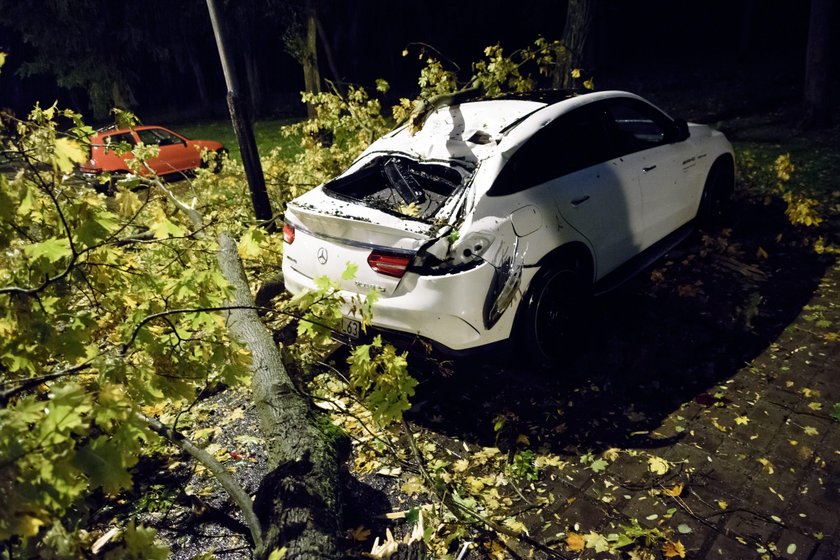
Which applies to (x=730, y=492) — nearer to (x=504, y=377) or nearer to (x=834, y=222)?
(x=504, y=377)

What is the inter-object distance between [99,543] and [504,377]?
2757 mm

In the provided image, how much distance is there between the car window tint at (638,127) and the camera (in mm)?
4695

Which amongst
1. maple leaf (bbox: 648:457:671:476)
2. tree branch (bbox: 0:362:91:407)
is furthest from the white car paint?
tree branch (bbox: 0:362:91:407)

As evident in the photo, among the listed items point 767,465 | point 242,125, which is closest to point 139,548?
point 767,465

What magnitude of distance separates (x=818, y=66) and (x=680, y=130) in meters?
6.84

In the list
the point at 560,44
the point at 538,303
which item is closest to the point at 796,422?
the point at 538,303

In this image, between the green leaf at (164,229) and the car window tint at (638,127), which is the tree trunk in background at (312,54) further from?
the green leaf at (164,229)

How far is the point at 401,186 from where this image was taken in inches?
164

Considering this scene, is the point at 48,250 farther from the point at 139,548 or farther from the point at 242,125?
the point at 242,125

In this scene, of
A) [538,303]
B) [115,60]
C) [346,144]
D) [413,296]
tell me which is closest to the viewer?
[413,296]

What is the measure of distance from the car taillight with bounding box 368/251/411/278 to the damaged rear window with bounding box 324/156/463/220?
30 cm

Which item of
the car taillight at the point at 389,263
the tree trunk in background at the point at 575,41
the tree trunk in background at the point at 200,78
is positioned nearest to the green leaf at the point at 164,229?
the car taillight at the point at 389,263

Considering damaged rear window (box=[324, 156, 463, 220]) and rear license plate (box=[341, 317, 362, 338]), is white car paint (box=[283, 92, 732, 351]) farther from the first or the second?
rear license plate (box=[341, 317, 362, 338])

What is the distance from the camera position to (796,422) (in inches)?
142
